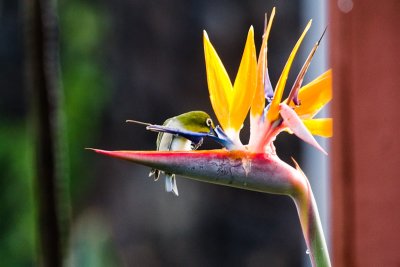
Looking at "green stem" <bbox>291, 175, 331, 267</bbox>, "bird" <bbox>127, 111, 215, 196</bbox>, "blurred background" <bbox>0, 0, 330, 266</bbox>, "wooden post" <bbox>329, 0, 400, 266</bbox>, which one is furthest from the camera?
"blurred background" <bbox>0, 0, 330, 266</bbox>

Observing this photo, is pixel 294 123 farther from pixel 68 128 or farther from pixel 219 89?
pixel 68 128

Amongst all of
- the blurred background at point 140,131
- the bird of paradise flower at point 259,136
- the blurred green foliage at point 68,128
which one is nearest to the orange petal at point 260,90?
the bird of paradise flower at point 259,136

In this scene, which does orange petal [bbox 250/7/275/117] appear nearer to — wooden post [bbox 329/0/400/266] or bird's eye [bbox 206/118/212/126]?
bird's eye [bbox 206/118/212/126]

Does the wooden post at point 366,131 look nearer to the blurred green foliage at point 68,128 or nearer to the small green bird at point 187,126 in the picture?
the small green bird at point 187,126

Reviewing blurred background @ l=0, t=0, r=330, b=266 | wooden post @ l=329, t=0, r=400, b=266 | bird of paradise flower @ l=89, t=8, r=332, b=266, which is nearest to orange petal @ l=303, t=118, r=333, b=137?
bird of paradise flower @ l=89, t=8, r=332, b=266

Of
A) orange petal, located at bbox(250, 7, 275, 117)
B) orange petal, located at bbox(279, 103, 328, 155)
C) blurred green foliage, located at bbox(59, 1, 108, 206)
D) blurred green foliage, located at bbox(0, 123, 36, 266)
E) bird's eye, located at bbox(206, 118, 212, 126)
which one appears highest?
orange petal, located at bbox(250, 7, 275, 117)

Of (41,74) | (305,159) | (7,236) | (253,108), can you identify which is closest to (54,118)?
(41,74)

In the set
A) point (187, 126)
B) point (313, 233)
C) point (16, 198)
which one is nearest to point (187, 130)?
point (187, 126)
